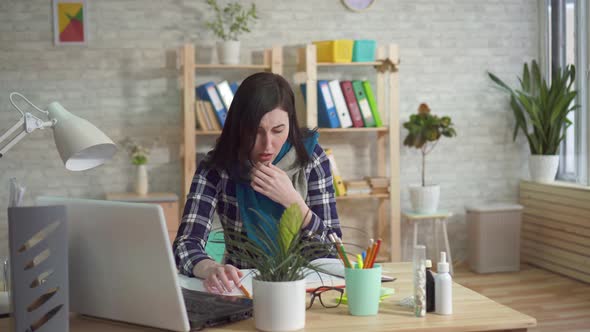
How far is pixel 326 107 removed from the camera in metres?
5.30

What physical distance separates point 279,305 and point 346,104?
393 cm

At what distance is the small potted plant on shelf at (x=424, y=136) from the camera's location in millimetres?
5453

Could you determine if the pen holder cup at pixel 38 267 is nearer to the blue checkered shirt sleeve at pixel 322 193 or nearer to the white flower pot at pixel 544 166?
the blue checkered shirt sleeve at pixel 322 193

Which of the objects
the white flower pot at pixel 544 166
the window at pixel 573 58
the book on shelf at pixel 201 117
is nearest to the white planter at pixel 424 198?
the white flower pot at pixel 544 166

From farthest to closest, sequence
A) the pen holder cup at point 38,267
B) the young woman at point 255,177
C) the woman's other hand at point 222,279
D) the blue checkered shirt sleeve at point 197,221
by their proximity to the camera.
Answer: the young woman at point 255,177, the blue checkered shirt sleeve at point 197,221, the woman's other hand at point 222,279, the pen holder cup at point 38,267

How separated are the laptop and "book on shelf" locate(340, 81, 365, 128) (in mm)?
3763

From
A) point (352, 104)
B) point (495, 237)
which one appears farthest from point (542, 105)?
point (352, 104)

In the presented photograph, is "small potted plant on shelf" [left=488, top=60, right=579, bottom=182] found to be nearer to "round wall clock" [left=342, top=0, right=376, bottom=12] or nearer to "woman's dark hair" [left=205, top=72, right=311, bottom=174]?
"round wall clock" [left=342, top=0, right=376, bottom=12]

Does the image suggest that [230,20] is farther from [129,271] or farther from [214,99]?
[129,271]

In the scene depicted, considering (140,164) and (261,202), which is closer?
(261,202)

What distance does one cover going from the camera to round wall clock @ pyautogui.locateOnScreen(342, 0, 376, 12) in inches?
223

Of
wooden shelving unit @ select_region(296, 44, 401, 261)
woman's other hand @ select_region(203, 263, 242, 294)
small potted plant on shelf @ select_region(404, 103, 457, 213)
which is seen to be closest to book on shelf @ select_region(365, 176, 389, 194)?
wooden shelving unit @ select_region(296, 44, 401, 261)

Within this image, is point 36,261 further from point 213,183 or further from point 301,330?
point 213,183

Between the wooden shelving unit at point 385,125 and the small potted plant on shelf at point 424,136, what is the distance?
0.12 metres
